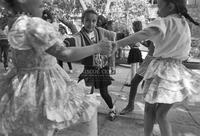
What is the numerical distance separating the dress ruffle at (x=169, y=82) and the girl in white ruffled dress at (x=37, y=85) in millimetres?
740

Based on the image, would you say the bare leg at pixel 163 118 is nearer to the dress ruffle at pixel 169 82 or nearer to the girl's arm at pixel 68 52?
the dress ruffle at pixel 169 82

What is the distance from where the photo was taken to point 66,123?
5.05ft

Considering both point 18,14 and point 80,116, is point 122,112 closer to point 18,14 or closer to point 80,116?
point 80,116

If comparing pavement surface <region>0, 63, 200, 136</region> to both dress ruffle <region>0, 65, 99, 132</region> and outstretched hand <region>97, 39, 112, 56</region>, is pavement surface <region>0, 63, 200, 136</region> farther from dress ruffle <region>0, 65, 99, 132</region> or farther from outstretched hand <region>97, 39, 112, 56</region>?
dress ruffle <region>0, 65, 99, 132</region>

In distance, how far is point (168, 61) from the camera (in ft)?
7.29

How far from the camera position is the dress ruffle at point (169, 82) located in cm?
209

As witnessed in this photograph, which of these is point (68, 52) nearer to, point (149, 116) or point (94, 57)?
point (149, 116)

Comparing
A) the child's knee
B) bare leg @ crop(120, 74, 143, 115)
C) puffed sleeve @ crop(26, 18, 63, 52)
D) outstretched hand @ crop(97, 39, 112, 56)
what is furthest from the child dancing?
puffed sleeve @ crop(26, 18, 63, 52)

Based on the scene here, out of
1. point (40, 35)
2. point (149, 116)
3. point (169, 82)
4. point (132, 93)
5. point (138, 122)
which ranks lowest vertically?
point (138, 122)

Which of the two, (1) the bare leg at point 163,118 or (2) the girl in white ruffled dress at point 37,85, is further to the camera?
(1) the bare leg at point 163,118

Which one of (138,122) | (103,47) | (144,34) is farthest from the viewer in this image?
(138,122)

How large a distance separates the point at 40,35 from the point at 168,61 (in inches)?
51.8

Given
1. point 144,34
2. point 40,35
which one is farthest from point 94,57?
point 40,35

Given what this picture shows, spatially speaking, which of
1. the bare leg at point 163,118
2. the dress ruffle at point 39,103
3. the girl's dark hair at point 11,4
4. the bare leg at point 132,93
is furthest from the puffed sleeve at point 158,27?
the bare leg at point 132,93
